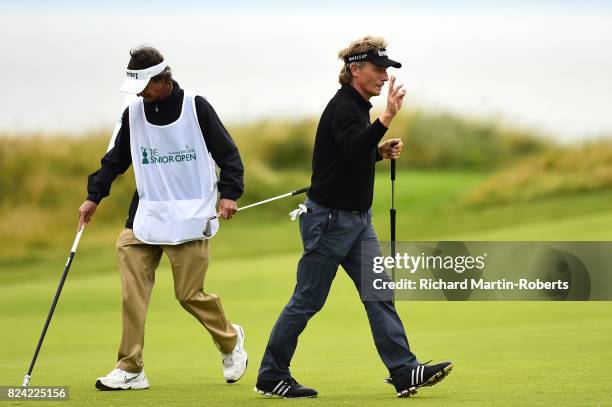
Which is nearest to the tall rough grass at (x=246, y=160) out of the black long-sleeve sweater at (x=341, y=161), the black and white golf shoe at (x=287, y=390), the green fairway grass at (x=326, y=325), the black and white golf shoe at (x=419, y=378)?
the green fairway grass at (x=326, y=325)

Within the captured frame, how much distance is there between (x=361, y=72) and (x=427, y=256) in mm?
1613

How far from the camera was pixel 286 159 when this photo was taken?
23438 millimetres

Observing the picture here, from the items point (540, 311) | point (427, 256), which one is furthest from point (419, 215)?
point (427, 256)

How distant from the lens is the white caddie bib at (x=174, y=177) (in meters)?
7.22

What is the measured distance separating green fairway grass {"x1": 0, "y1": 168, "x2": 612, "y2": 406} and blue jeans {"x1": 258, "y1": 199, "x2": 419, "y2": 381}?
218 mm

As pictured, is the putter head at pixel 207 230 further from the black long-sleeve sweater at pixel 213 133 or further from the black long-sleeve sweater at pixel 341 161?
the black long-sleeve sweater at pixel 341 161

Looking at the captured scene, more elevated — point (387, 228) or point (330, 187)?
point (330, 187)

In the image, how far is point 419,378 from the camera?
260 inches

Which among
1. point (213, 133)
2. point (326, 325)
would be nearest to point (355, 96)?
point (213, 133)

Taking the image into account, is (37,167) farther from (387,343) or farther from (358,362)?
(387,343)

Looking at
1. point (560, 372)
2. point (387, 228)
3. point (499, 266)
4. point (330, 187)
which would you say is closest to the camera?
point (330, 187)

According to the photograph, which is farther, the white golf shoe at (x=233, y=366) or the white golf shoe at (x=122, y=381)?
the white golf shoe at (x=233, y=366)

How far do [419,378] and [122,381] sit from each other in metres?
1.64

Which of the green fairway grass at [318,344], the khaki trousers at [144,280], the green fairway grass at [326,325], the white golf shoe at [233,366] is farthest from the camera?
the white golf shoe at [233,366]
